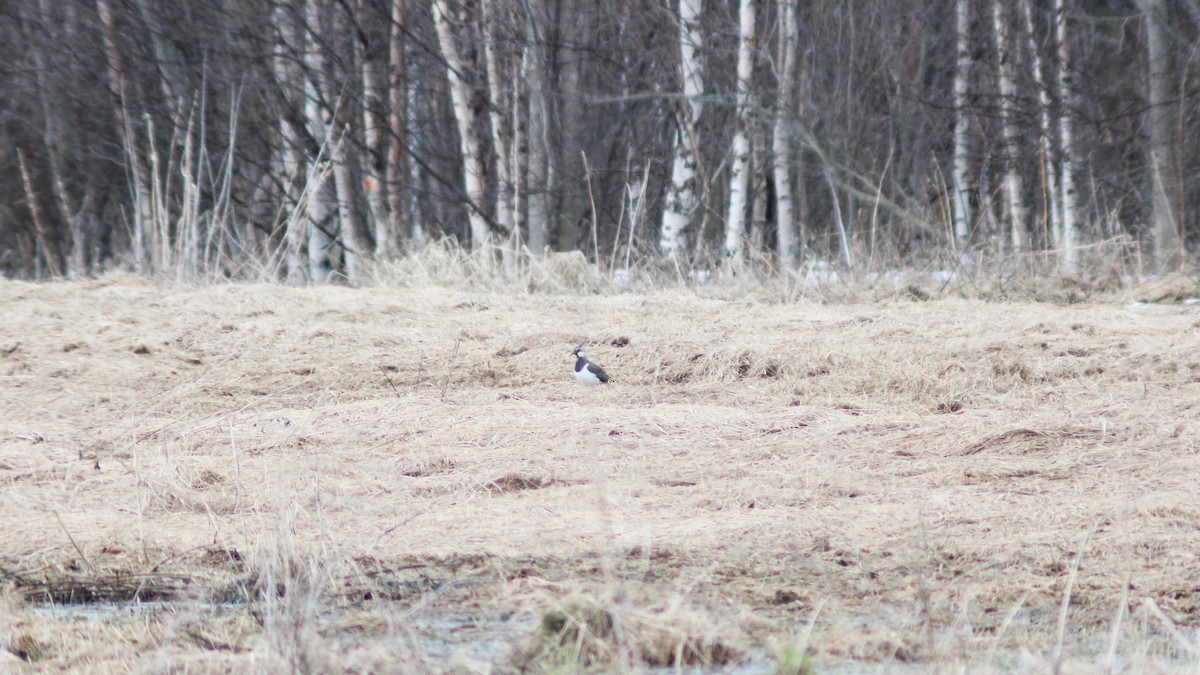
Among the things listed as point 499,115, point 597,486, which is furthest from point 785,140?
point 597,486

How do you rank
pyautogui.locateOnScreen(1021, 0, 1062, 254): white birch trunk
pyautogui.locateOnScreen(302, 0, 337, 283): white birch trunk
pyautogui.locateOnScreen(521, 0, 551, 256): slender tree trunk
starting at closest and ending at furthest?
1. pyautogui.locateOnScreen(1021, 0, 1062, 254): white birch trunk
2. pyautogui.locateOnScreen(521, 0, 551, 256): slender tree trunk
3. pyautogui.locateOnScreen(302, 0, 337, 283): white birch trunk

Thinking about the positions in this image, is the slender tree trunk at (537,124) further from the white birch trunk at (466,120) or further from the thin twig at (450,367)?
the thin twig at (450,367)

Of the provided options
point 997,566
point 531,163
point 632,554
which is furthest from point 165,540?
point 531,163

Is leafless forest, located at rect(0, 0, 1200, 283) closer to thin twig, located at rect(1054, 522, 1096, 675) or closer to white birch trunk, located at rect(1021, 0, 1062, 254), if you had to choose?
white birch trunk, located at rect(1021, 0, 1062, 254)

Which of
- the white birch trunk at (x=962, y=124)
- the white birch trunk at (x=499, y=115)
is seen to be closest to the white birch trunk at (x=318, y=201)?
the white birch trunk at (x=499, y=115)

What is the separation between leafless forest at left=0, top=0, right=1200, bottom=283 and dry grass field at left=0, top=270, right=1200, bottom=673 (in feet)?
7.51

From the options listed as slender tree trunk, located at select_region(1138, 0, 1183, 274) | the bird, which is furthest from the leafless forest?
the bird

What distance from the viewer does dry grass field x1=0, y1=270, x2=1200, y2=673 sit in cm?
209

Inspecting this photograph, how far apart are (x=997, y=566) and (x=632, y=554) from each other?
913mm

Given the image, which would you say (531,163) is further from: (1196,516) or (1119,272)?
(1196,516)

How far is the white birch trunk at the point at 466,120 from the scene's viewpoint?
11047 mm

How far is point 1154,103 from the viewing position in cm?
902

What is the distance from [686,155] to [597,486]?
8492mm

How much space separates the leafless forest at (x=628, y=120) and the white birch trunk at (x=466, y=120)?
0.11ft
